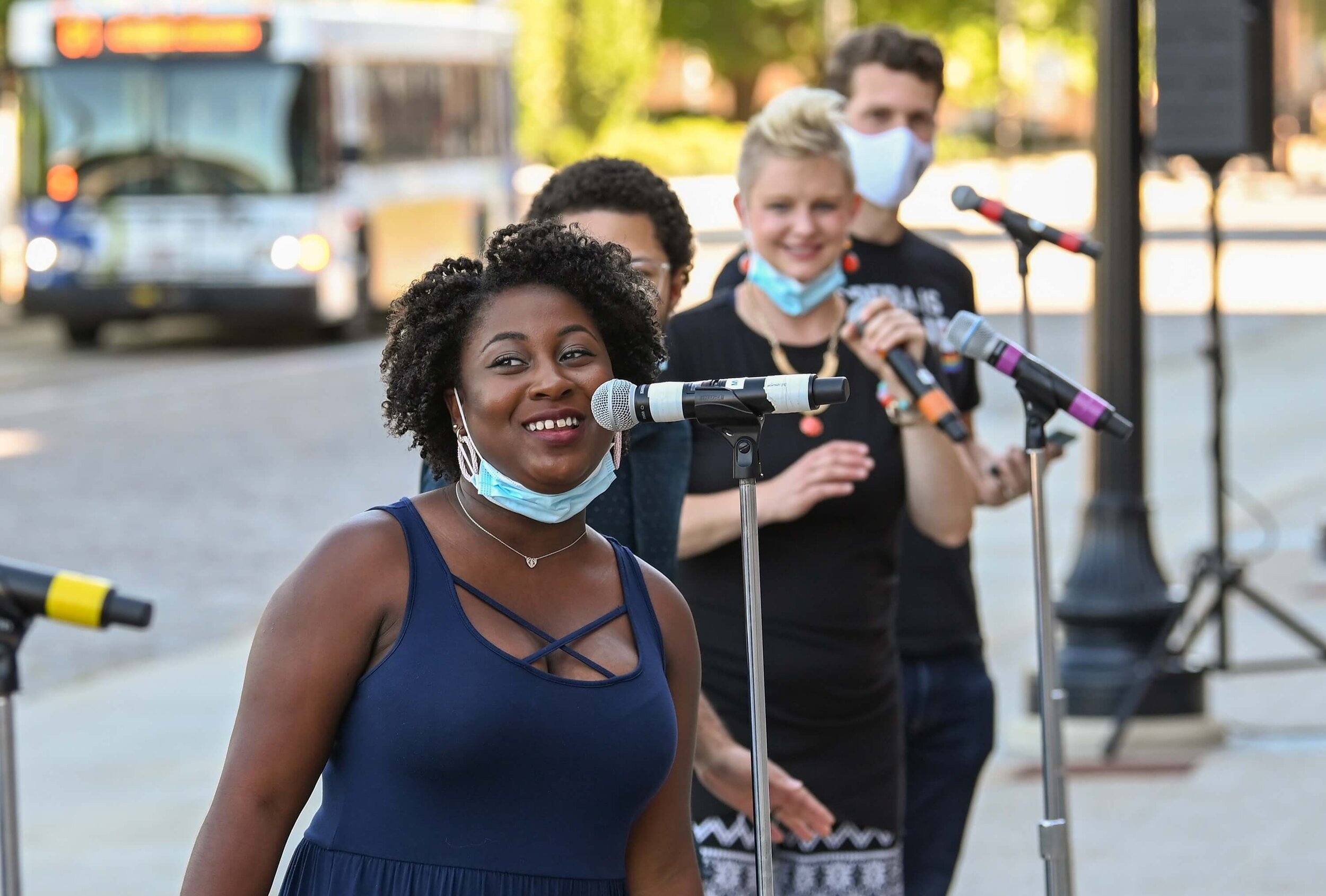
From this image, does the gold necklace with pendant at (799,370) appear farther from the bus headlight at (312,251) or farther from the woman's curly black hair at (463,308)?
the bus headlight at (312,251)

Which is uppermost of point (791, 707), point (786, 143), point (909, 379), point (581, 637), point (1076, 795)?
point (786, 143)

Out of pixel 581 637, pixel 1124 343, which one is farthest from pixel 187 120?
pixel 581 637

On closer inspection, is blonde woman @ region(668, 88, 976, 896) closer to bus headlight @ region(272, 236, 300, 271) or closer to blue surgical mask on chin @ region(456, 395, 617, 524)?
blue surgical mask on chin @ region(456, 395, 617, 524)

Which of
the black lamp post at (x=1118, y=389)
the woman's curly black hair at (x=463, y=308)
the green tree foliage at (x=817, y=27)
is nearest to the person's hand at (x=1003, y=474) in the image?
the woman's curly black hair at (x=463, y=308)

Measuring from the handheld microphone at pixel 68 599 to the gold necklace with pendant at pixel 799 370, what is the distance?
120 centimetres

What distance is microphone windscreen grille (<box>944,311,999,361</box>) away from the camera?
3338 mm

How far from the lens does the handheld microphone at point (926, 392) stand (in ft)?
10.9

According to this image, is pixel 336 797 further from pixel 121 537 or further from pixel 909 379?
pixel 121 537

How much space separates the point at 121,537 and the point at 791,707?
812 cm

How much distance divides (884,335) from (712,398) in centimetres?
118

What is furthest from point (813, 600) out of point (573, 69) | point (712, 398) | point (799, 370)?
point (573, 69)

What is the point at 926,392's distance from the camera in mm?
3336

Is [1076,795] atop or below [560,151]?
below

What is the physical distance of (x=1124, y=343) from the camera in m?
7.34
